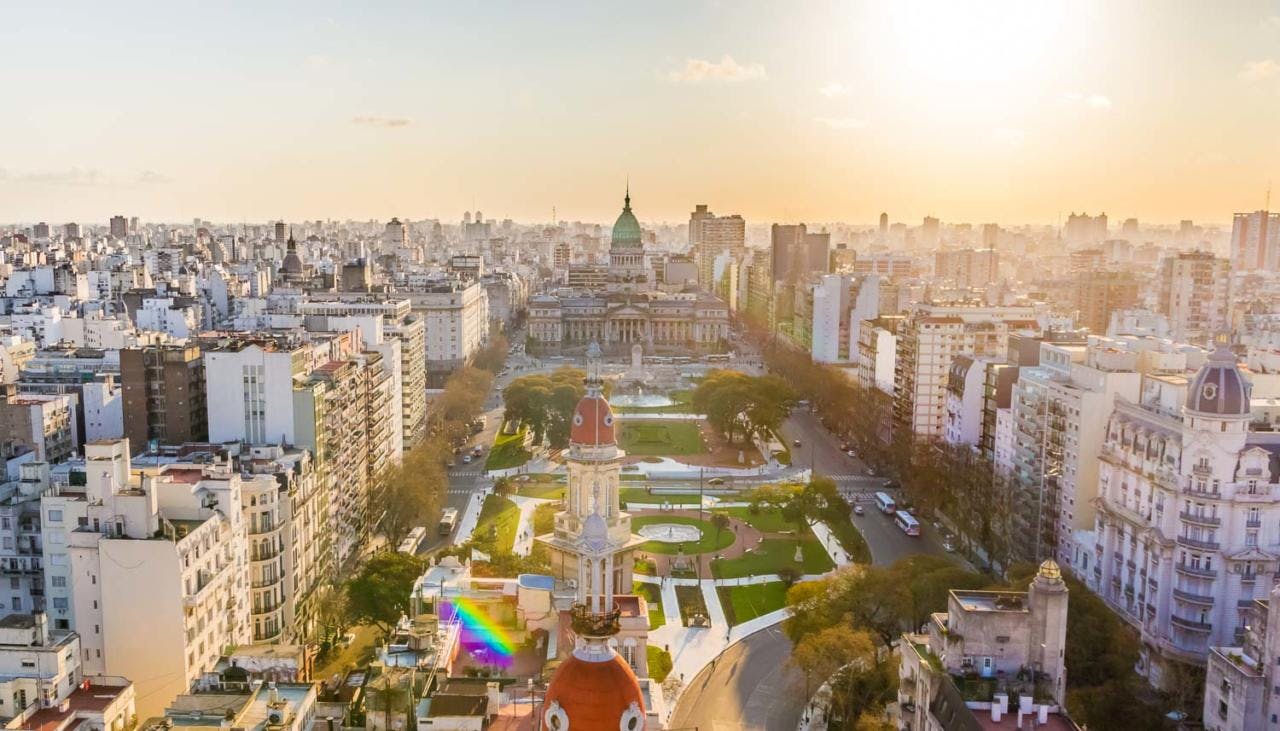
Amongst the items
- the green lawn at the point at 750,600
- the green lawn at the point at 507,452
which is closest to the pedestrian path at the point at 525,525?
the green lawn at the point at 507,452

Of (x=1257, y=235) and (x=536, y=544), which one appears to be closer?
(x=536, y=544)

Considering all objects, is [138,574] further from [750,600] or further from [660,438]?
[660,438]

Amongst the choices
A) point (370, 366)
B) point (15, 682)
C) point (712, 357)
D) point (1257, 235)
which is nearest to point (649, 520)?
point (370, 366)

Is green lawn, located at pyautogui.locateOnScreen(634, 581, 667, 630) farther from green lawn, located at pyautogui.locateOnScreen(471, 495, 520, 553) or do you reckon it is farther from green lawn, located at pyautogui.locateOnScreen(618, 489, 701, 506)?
green lawn, located at pyautogui.locateOnScreen(618, 489, 701, 506)

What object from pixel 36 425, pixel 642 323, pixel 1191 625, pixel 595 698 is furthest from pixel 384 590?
pixel 642 323

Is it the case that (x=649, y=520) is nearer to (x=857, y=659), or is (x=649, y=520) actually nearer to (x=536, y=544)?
(x=536, y=544)

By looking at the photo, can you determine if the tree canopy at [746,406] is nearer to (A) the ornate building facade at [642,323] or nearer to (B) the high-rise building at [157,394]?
(B) the high-rise building at [157,394]
